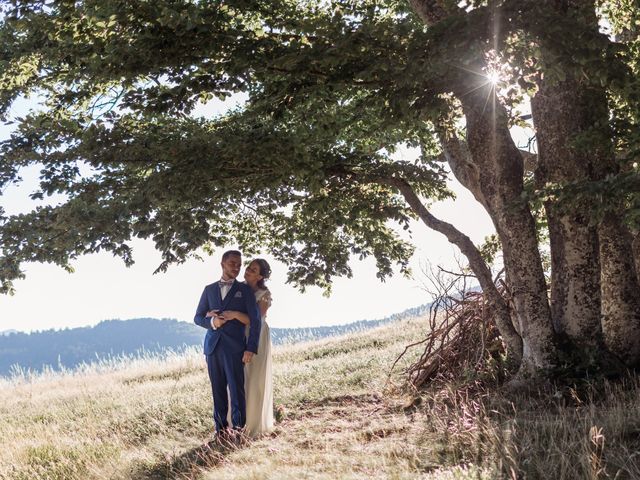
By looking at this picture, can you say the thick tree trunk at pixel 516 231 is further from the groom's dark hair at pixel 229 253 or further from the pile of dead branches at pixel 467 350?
the groom's dark hair at pixel 229 253

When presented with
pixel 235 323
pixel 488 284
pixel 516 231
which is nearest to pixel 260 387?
pixel 235 323

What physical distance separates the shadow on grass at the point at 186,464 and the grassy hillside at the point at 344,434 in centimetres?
3

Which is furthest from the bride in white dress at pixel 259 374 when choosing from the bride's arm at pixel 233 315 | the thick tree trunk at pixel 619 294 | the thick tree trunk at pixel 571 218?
the thick tree trunk at pixel 619 294

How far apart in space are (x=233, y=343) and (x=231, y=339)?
6 cm

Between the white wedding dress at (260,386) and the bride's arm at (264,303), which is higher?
the bride's arm at (264,303)

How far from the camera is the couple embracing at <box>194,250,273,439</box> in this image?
30.1 ft

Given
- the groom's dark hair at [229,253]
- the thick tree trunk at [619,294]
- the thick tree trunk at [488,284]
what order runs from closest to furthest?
the groom's dark hair at [229,253] < the thick tree trunk at [619,294] < the thick tree trunk at [488,284]

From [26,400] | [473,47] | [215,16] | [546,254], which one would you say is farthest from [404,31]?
[26,400]

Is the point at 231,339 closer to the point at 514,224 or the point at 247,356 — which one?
the point at 247,356

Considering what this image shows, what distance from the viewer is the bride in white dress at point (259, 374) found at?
955cm

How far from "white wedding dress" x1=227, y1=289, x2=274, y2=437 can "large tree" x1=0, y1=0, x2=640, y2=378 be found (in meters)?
2.19

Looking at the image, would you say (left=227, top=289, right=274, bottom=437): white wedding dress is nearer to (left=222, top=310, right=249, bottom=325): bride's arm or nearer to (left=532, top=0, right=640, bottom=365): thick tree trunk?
(left=222, top=310, right=249, bottom=325): bride's arm

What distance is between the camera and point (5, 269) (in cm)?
1077

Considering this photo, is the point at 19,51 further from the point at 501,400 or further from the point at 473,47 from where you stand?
the point at 501,400
